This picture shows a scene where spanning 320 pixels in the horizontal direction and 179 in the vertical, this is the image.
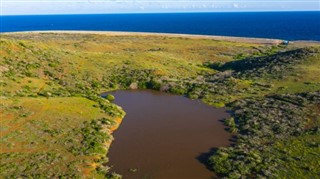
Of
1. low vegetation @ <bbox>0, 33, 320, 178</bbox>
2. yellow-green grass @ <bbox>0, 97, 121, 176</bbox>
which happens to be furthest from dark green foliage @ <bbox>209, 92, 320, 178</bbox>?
yellow-green grass @ <bbox>0, 97, 121, 176</bbox>

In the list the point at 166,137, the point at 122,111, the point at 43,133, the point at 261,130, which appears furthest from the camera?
the point at 122,111

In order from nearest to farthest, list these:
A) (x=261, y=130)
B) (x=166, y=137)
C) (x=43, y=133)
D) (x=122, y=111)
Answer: (x=43, y=133) < (x=166, y=137) < (x=261, y=130) < (x=122, y=111)

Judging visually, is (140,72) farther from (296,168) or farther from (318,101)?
(296,168)

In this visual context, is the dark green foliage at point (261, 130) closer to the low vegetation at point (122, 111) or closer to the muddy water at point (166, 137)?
the low vegetation at point (122, 111)

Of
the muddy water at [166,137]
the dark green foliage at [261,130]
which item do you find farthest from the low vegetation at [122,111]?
the muddy water at [166,137]

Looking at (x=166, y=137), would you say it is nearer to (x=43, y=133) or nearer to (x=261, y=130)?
(x=261, y=130)

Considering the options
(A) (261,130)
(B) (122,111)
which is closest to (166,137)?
(B) (122,111)

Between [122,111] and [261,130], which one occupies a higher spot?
[261,130]

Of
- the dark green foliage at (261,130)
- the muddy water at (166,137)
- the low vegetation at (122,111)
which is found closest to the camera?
the dark green foliage at (261,130)
